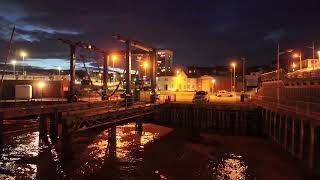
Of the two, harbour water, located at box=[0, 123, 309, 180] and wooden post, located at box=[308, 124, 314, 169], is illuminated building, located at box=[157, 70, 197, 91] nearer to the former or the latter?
harbour water, located at box=[0, 123, 309, 180]

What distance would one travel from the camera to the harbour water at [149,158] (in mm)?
26383

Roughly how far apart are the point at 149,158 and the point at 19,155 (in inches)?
440

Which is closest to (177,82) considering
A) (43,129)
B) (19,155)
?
(43,129)

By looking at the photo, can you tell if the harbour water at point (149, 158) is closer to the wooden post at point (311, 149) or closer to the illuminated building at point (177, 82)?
the wooden post at point (311, 149)

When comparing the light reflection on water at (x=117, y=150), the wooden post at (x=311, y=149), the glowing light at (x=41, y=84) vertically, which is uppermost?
the glowing light at (x=41, y=84)

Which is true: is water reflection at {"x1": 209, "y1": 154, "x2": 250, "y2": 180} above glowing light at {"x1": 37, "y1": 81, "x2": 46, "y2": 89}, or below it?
below

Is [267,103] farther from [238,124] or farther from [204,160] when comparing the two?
[204,160]

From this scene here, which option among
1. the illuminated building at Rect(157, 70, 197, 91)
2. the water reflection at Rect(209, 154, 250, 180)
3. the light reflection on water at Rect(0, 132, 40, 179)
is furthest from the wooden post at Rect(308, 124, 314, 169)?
the illuminated building at Rect(157, 70, 197, 91)

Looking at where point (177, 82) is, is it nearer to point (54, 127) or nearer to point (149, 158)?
point (54, 127)

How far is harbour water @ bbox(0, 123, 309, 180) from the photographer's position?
86.6ft

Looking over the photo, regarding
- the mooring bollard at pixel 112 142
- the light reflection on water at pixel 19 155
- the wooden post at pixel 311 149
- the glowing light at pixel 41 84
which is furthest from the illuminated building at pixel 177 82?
the wooden post at pixel 311 149

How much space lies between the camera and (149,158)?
31.3 meters

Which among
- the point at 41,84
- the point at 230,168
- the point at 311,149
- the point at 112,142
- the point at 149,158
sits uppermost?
the point at 41,84

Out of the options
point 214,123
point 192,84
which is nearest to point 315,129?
point 214,123
